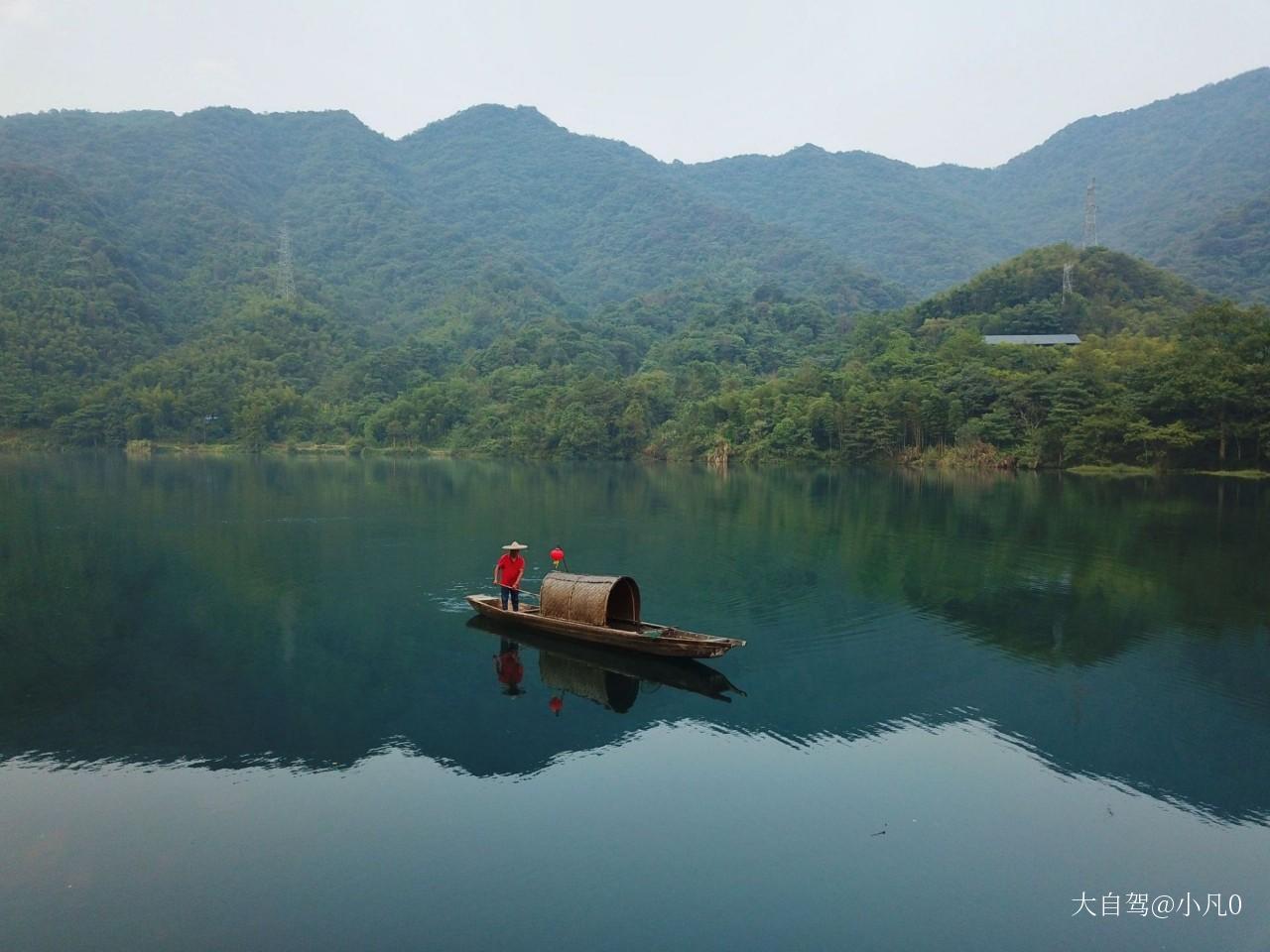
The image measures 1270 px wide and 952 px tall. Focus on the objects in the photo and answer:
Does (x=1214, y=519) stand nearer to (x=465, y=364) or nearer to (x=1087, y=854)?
(x=1087, y=854)

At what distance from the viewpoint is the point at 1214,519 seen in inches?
1110

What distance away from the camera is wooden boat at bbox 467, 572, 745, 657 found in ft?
41.9

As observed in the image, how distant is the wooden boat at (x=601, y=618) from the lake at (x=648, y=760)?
16.2 inches

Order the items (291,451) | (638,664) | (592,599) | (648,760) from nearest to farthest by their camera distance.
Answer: (648,760) → (638,664) → (592,599) → (291,451)

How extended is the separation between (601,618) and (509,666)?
1.60 metres

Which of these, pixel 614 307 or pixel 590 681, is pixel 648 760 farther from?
pixel 614 307

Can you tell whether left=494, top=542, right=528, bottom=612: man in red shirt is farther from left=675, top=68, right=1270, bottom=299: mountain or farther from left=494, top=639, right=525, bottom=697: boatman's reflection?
left=675, top=68, right=1270, bottom=299: mountain

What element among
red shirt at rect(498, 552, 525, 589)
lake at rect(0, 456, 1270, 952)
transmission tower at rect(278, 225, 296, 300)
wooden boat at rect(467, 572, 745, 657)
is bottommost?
lake at rect(0, 456, 1270, 952)

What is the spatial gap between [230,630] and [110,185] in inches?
6269

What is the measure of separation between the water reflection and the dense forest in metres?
25.8

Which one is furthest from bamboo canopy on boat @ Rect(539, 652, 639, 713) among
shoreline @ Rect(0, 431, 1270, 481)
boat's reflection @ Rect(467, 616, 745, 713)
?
shoreline @ Rect(0, 431, 1270, 481)

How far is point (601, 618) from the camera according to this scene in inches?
530

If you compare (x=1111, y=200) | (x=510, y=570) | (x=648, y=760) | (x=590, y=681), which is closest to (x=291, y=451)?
(x=510, y=570)

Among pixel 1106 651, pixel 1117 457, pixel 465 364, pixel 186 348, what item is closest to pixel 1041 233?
pixel 465 364
